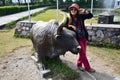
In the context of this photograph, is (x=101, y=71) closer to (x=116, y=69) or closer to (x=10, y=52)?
(x=116, y=69)

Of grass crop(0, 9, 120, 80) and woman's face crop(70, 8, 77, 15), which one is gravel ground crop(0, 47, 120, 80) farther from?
woman's face crop(70, 8, 77, 15)

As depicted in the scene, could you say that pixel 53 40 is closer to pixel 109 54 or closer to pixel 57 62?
pixel 57 62

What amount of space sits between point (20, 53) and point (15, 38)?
2.30 m

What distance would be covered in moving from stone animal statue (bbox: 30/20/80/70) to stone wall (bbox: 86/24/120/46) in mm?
3270

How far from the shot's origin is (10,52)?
6996 mm

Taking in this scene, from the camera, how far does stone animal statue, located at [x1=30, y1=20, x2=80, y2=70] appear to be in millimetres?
4320

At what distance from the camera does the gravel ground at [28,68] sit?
507cm

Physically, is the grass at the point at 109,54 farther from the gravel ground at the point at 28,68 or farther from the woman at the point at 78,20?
the woman at the point at 78,20

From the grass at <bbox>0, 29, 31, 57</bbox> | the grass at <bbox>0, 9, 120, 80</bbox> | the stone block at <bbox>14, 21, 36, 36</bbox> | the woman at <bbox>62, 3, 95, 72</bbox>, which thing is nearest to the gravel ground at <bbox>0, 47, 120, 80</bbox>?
the grass at <bbox>0, 9, 120, 80</bbox>

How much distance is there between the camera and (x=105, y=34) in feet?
25.2

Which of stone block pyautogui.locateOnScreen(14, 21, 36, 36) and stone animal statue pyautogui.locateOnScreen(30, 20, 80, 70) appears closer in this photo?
stone animal statue pyautogui.locateOnScreen(30, 20, 80, 70)

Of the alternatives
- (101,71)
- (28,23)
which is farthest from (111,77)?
(28,23)

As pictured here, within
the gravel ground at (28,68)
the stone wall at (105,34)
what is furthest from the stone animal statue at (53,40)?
the stone wall at (105,34)

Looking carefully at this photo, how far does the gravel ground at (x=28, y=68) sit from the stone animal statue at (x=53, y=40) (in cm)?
49
